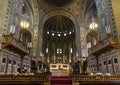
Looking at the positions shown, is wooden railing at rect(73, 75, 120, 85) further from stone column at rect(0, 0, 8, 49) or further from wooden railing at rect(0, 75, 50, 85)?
stone column at rect(0, 0, 8, 49)

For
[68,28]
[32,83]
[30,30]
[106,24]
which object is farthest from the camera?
[68,28]

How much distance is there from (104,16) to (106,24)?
1.09 meters

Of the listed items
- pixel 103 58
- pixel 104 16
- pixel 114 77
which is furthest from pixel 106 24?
pixel 114 77

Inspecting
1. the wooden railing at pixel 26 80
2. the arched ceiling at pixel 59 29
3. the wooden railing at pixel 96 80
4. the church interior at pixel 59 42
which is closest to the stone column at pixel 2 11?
A: the church interior at pixel 59 42

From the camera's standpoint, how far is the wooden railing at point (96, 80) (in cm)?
771

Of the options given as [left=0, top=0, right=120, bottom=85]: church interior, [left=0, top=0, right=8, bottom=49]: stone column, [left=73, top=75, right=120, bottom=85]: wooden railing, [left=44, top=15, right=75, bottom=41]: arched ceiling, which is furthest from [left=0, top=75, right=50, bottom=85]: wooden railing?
[left=44, top=15, right=75, bottom=41]: arched ceiling

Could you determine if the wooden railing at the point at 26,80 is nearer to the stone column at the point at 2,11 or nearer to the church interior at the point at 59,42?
the church interior at the point at 59,42

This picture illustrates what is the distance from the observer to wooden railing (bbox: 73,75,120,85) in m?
7.71

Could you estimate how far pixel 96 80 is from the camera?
786cm

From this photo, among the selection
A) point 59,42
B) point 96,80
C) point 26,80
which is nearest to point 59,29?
point 59,42

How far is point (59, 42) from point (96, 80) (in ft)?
91.4

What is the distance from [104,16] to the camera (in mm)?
12477

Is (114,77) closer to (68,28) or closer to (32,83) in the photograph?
(32,83)

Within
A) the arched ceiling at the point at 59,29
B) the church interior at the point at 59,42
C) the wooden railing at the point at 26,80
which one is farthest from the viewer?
the arched ceiling at the point at 59,29
